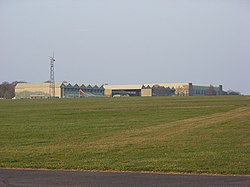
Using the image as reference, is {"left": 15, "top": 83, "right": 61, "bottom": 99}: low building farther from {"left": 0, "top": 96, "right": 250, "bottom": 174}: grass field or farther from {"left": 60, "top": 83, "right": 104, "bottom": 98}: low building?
{"left": 0, "top": 96, "right": 250, "bottom": 174}: grass field

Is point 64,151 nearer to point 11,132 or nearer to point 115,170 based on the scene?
point 115,170

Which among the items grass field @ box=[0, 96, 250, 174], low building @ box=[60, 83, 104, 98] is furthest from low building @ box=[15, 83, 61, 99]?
grass field @ box=[0, 96, 250, 174]

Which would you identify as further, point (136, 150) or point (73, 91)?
point (73, 91)

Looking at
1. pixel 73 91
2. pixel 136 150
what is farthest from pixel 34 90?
pixel 136 150

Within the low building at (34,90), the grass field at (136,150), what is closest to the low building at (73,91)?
the low building at (34,90)

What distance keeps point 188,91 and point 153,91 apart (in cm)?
1476

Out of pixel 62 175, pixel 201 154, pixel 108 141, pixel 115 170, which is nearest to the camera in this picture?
pixel 62 175

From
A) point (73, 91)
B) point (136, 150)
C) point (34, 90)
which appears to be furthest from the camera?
point (73, 91)

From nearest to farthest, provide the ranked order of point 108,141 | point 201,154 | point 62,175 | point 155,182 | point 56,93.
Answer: point 155,182
point 62,175
point 201,154
point 108,141
point 56,93

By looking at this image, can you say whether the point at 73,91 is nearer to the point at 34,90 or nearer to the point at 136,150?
the point at 34,90

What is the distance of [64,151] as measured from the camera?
16.7 meters

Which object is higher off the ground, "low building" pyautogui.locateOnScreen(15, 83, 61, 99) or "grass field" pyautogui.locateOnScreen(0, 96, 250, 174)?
"low building" pyautogui.locateOnScreen(15, 83, 61, 99)

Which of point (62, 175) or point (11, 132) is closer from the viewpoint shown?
point (62, 175)

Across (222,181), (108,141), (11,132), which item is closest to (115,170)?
(222,181)
